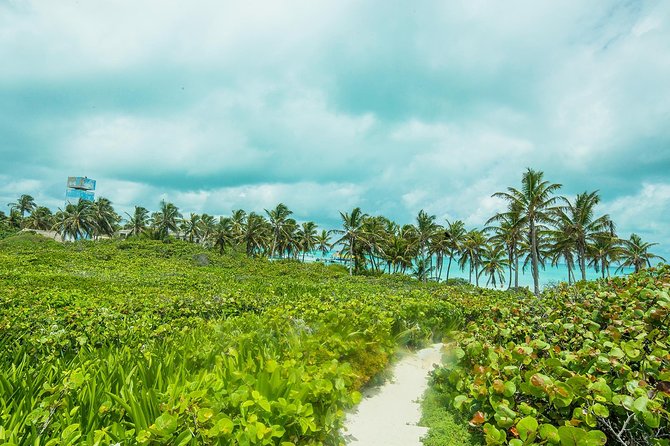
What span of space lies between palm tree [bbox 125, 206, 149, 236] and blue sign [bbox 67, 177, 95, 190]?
31.8 meters

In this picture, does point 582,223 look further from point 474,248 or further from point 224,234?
point 224,234

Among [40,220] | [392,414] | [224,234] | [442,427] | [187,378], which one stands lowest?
[392,414]

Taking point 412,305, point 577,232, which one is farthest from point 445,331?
point 577,232

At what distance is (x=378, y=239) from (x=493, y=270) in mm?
18261

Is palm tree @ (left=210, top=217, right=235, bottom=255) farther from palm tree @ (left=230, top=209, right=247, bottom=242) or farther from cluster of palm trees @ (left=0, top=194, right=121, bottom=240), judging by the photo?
cluster of palm trees @ (left=0, top=194, right=121, bottom=240)

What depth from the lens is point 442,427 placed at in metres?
4.32

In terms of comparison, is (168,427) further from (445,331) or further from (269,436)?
(445,331)

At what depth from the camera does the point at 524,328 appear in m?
4.45

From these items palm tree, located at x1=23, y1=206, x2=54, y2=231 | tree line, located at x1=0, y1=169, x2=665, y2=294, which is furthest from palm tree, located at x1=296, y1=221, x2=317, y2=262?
palm tree, located at x1=23, y1=206, x2=54, y2=231

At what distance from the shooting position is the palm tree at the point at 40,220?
7612cm

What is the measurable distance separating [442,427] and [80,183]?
10971 cm

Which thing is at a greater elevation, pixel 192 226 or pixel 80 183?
pixel 80 183

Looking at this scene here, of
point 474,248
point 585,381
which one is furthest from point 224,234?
point 585,381

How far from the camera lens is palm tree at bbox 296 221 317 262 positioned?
2544 inches
